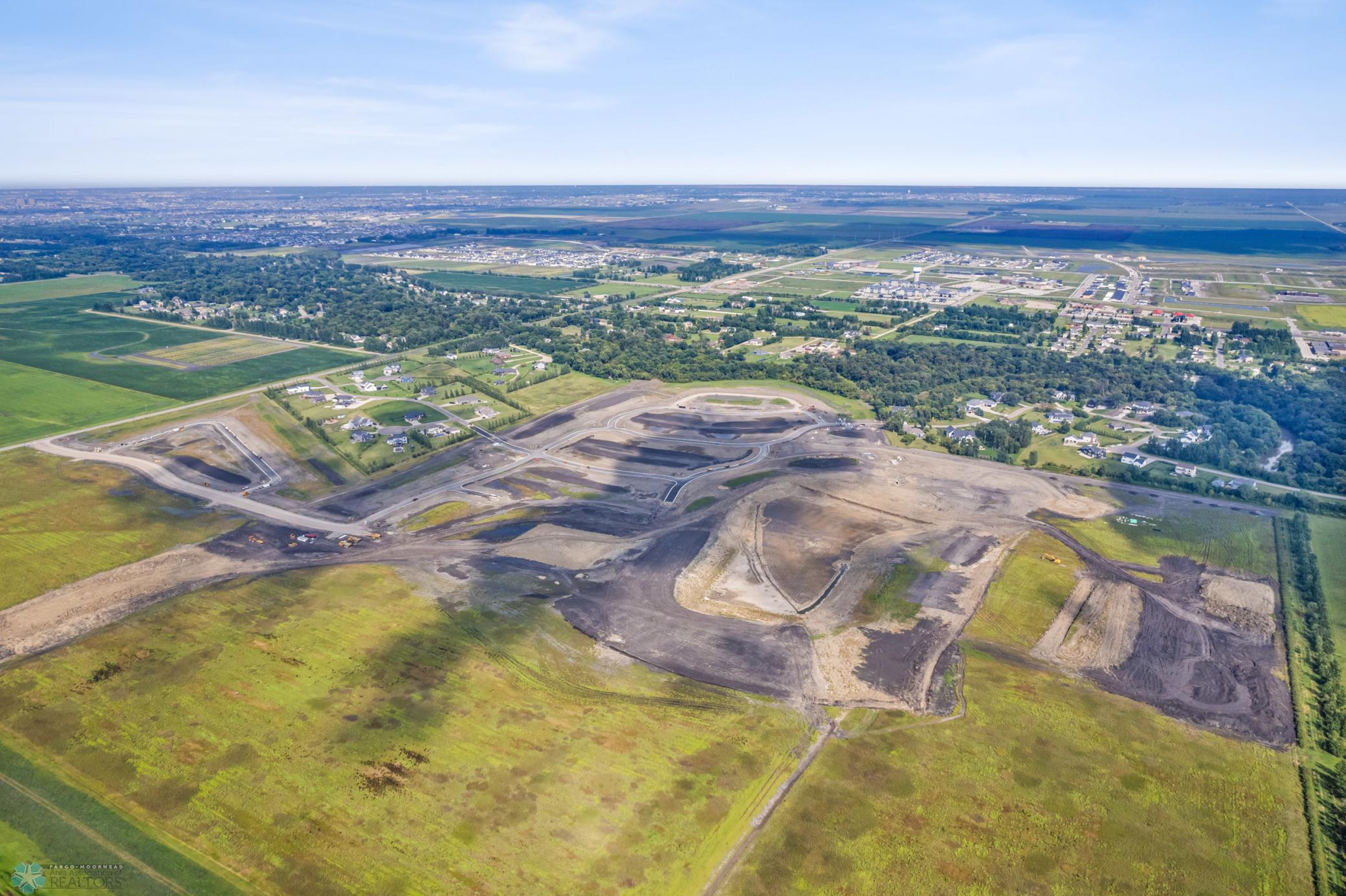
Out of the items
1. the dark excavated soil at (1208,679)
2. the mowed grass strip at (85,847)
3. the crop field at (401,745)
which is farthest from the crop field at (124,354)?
the dark excavated soil at (1208,679)

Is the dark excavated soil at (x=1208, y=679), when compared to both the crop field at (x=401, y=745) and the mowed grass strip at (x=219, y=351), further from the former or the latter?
the mowed grass strip at (x=219, y=351)

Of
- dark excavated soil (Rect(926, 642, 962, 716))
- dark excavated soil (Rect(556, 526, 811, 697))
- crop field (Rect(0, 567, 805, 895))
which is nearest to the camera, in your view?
crop field (Rect(0, 567, 805, 895))

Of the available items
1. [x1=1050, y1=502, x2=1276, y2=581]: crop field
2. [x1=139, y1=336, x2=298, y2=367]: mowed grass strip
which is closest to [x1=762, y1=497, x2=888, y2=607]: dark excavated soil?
[x1=1050, y1=502, x2=1276, y2=581]: crop field

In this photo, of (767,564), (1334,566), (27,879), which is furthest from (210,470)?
(1334,566)

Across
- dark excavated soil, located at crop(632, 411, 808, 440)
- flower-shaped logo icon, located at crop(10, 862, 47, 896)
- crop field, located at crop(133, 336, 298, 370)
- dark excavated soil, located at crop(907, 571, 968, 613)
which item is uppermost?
crop field, located at crop(133, 336, 298, 370)

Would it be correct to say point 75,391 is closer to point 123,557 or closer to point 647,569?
point 123,557

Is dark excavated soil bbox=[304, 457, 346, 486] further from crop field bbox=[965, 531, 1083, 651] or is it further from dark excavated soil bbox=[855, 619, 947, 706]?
crop field bbox=[965, 531, 1083, 651]
